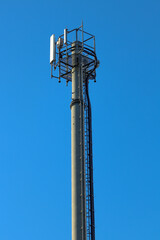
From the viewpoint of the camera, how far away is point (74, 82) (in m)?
46.6

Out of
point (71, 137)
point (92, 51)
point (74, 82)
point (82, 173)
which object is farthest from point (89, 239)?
point (92, 51)

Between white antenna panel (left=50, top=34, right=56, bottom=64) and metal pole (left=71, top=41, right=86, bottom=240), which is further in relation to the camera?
white antenna panel (left=50, top=34, right=56, bottom=64)

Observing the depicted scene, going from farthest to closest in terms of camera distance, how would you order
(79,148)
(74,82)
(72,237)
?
1. (74,82)
2. (79,148)
3. (72,237)

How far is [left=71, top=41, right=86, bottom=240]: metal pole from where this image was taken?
40250 mm

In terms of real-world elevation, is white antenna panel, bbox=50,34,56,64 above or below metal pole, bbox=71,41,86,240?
above

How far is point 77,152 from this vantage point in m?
43.0

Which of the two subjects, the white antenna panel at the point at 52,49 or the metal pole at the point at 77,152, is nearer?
the metal pole at the point at 77,152

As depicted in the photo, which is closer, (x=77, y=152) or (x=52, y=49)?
(x=77, y=152)

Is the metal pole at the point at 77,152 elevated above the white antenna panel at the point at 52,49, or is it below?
below

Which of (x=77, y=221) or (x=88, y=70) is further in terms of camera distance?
(x=88, y=70)

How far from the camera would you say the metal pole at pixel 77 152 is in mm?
40250

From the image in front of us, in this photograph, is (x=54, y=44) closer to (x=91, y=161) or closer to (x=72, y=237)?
(x=91, y=161)

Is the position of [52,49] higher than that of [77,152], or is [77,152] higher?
[52,49]

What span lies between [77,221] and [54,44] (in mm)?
17691
